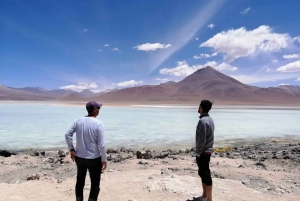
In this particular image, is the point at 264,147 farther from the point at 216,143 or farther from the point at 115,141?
the point at 115,141

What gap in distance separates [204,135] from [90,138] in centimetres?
174

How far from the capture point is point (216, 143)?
47.2 feet

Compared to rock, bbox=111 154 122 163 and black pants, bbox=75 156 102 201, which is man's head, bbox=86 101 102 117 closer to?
black pants, bbox=75 156 102 201

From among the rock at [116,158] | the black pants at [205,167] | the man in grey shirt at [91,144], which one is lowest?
the rock at [116,158]

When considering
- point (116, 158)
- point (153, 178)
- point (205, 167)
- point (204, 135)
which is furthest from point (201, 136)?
point (116, 158)

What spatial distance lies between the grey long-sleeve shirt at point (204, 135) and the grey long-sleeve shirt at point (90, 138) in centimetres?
151

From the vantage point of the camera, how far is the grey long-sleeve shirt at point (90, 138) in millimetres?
4020

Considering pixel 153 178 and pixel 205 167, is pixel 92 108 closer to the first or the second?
pixel 205 167

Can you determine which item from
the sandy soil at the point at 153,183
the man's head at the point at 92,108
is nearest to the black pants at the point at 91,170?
the man's head at the point at 92,108

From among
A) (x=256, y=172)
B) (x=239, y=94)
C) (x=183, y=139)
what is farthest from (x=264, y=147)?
(x=239, y=94)

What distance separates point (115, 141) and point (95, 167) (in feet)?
33.8

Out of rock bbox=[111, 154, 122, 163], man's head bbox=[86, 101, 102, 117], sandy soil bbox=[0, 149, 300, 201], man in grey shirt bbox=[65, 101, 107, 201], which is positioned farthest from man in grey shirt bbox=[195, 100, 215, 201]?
rock bbox=[111, 154, 122, 163]

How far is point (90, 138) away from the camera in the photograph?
402 centimetres

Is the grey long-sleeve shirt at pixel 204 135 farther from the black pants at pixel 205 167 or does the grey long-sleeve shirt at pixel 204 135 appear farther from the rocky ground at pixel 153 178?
the rocky ground at pixel 153 178
